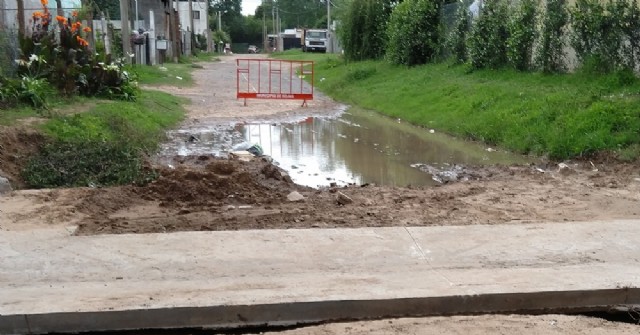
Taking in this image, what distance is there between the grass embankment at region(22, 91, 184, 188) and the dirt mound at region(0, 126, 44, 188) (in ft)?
0.41

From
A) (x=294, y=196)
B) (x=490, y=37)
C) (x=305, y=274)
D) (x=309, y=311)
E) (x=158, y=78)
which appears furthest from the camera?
(x=158, y=78)

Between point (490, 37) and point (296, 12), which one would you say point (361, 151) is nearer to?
point (490, 37)

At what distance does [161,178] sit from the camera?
29.4 feet

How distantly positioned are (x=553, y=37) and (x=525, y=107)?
437 centimetres

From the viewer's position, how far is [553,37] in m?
18.3

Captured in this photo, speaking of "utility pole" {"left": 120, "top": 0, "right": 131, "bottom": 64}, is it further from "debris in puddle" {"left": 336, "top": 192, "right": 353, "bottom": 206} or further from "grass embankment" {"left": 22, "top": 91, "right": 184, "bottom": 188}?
"debris in puddle" {"left": 336, "top": 192, "right": 353, "bottom": 206}

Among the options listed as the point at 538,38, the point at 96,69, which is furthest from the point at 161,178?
the point at 538,38

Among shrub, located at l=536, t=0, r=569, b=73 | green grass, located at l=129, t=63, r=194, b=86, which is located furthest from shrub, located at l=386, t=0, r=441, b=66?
shrub, located at l=536, t=0, r=569, b=73

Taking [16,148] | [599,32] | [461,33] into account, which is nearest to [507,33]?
[461,33]

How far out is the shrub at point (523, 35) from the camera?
19.5m

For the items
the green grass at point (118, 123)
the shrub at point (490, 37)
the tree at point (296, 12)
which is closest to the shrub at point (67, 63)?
the green grass at point (118, 123)

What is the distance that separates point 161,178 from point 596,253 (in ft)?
17.0

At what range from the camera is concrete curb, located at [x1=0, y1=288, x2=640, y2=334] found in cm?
504

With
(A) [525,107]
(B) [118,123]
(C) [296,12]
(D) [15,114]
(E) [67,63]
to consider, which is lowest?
(B) [118,123]
